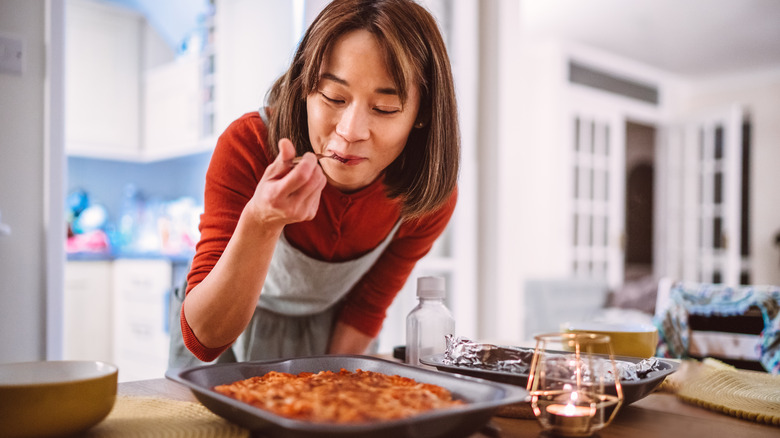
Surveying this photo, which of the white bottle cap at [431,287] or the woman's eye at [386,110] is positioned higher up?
the woman's eye at [386,110]

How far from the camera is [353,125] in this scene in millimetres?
893

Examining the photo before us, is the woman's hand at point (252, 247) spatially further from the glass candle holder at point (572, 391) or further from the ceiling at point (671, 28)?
the ceiling at point (671, 28)

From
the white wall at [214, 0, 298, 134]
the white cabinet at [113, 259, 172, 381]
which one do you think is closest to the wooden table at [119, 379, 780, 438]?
the white wall at [214, 0, 298, 134]

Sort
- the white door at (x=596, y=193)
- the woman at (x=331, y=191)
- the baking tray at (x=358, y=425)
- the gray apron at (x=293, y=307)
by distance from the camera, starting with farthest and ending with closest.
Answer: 1. the white door at (x=596, y=193)
2. the gray apron at (x=293, y=307)
3. the woman at (x=331, y=191)
4. the baking tray at (x=358, y=425)

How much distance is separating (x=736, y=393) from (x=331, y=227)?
2.29 feet

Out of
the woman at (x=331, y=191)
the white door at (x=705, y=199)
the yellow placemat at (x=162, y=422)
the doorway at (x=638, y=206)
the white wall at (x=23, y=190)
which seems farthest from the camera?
the doorway at (x=638, y=206)

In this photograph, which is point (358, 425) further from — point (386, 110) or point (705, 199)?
point (705, 199)

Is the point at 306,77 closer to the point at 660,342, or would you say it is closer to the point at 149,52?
the point at 660,342

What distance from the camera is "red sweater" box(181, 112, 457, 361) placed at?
92 cm

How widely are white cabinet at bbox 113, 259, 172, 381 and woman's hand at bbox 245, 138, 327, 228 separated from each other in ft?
9.27

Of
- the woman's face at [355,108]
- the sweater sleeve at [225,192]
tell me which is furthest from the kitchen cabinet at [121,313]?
the woman's face at [355,108]

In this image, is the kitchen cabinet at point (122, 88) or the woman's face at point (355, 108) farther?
the kitchen cabinet at point (122, 88)

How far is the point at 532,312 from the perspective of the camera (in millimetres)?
3975

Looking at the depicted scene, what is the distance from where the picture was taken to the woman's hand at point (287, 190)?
0.68 m
